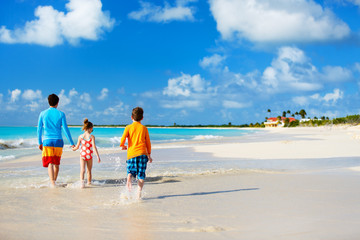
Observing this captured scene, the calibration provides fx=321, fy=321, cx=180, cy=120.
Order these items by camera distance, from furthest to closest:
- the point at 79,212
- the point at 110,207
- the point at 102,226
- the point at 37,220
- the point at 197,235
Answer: the point at 110,207
the point at 79,212
the point at 37,220
the point at 102,226
the point at 197,235

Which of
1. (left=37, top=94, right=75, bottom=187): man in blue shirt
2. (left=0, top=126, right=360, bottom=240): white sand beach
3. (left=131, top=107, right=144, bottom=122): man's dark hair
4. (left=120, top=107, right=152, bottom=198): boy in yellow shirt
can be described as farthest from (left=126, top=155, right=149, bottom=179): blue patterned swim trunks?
(left=37, top=94, right=75, bottom=187): man in blue shirt

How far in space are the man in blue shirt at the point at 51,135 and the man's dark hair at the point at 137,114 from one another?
6.88ft

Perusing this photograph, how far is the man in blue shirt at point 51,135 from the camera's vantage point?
7422 mm

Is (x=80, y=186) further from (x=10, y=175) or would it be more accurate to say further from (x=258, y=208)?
(x=258, y=208)

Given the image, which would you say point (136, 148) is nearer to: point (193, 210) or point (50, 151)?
point (193, 210)

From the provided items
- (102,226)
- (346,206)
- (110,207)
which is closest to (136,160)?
(110,207)

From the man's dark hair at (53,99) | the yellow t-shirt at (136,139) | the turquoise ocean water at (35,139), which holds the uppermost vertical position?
the man's dark hair at (53,99)

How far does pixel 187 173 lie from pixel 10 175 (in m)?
5.33

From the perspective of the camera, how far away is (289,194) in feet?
20.8

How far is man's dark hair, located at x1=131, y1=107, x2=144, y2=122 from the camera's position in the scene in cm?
616

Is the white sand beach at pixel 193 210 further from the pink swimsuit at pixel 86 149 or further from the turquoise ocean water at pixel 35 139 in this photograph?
the turquoise ocean water at pixel 35 139

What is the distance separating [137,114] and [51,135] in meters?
2.55

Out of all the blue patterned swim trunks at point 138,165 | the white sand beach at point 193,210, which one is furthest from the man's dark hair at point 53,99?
the blue patterned swim trunks at point 138,165

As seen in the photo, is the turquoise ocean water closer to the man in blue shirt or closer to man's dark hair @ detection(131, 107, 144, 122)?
the man in blue shirt
